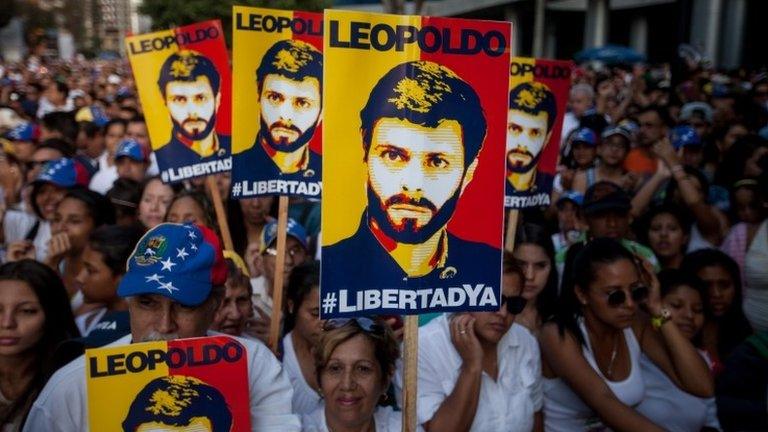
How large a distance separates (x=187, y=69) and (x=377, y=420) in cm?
294

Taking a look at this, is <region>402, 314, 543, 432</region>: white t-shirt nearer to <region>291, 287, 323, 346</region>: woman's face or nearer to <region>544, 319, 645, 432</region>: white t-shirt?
<region>544, 319, 645, 432</region>: white t-shirt

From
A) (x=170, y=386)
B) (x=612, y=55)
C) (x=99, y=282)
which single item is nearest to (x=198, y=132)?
(x=99, y=282)

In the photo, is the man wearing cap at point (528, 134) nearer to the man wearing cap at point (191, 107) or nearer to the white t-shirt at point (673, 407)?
the white t-shirt at point (673, 407)

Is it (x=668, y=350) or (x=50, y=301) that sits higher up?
(x=50, y=301)

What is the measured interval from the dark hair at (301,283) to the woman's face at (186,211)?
120cm

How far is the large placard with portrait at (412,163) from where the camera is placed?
A: 276cm

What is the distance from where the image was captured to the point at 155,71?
534 cm

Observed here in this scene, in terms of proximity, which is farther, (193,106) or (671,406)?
(193,106)

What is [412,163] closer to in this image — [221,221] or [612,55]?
[221,221]

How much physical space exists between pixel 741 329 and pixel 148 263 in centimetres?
364

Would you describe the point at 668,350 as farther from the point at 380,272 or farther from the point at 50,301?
the point at 50,301

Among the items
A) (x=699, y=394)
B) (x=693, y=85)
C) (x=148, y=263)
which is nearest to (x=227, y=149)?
(x=148, y=263)

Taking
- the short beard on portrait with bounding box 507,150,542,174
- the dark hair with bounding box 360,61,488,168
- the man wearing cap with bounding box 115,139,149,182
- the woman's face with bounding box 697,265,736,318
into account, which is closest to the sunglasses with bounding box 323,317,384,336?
the dark hair with bounding box 360,61,488,168

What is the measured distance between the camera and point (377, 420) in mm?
3170
